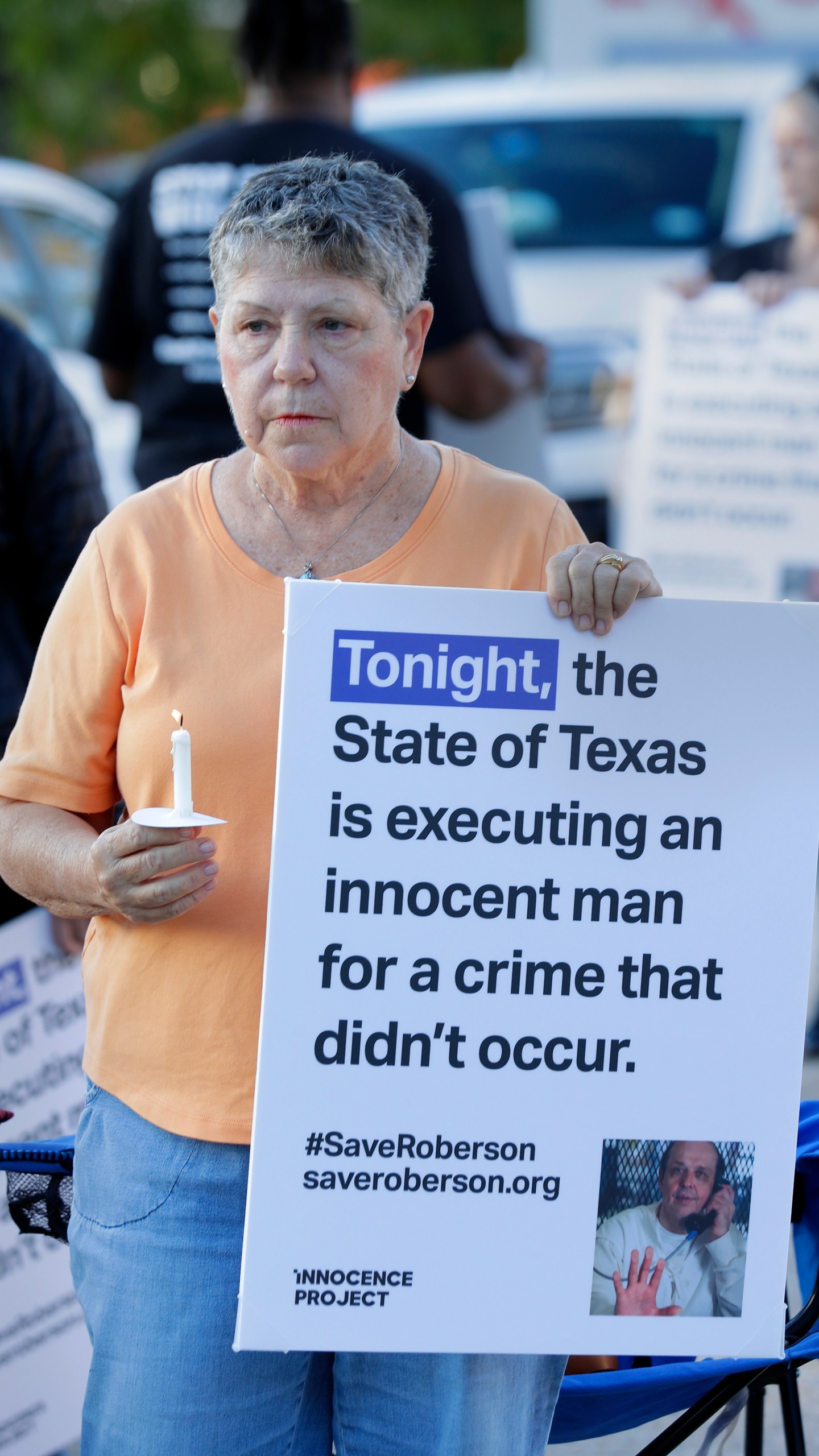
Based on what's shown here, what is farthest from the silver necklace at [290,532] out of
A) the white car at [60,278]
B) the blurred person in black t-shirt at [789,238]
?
the white car at [60,278]

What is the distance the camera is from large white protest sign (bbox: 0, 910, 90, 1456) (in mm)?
2475

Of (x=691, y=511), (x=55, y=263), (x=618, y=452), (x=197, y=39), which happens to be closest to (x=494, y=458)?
(x=691, y=511)

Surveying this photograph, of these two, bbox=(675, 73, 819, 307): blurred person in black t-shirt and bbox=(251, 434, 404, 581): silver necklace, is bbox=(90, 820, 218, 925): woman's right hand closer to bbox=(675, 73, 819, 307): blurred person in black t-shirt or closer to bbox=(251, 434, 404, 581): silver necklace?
bbox=(251, 434, 404, 581): silver necklace

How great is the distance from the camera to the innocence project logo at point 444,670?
1603 millimetres

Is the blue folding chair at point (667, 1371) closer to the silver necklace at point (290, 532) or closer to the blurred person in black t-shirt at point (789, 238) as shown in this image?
the silver necklace at point (290, 532)

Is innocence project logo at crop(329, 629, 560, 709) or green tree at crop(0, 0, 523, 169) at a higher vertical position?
green tree at crop(0, 0, 523, 169)

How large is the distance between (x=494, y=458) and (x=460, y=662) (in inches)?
116

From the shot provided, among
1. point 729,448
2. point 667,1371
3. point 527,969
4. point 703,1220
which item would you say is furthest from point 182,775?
point 729,448

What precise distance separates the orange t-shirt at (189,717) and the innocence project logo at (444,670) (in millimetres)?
139

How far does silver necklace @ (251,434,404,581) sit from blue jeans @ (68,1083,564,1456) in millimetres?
606

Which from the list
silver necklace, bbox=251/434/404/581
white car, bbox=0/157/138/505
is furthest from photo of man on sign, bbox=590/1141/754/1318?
white car, bbox=0/157/138/505

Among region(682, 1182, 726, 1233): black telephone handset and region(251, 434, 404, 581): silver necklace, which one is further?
region(251, 434, 404, 581): silver necklace

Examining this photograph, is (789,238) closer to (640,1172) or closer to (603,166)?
(603,166)

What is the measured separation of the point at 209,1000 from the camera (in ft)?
5.62
